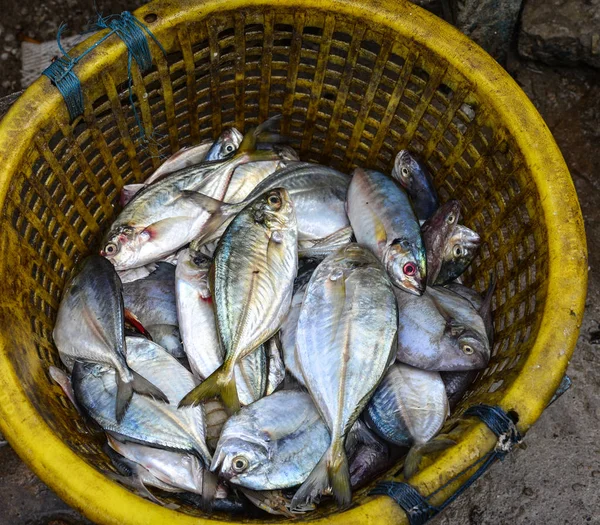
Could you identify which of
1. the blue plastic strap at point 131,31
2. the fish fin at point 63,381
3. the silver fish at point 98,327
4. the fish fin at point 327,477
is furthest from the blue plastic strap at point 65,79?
the fish fin at point 327,477

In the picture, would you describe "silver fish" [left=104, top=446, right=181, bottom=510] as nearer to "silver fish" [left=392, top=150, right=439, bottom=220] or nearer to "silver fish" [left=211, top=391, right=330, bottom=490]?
"silver fish" [left=211, top=391, right=330, bottom=490]

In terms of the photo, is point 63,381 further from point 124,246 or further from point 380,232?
point 380,232

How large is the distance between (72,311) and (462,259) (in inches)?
63.0

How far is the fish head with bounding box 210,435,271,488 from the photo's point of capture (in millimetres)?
2025

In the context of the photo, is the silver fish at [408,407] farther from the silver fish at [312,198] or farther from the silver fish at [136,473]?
the silver fish at [136,473]

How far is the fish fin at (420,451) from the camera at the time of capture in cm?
187

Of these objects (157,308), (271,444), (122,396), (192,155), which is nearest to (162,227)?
(157,308)

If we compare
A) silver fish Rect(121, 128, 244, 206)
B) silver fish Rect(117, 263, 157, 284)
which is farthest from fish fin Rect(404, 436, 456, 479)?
silver fish Rect(121, 128, 244, 206)

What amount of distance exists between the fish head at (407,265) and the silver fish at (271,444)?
58 cm

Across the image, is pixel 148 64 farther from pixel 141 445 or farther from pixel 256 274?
pixel 141 445

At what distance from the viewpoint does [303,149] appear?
3.08 meters

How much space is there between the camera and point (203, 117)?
2875mm

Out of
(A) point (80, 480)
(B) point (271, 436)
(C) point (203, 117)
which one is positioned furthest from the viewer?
(C) point (203, 117)

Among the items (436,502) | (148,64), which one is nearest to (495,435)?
(436,502)
